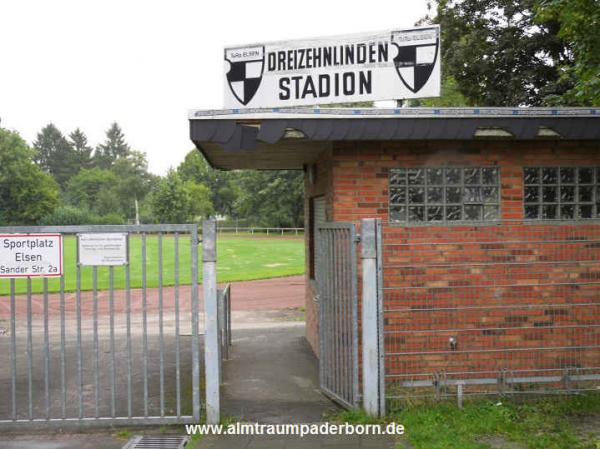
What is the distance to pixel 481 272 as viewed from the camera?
273 inches

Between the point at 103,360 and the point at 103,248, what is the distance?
383 cm

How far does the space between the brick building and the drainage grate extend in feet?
7.00

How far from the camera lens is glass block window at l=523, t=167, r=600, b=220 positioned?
23.9ft

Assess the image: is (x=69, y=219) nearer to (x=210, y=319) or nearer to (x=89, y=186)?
(x=89, y=186)

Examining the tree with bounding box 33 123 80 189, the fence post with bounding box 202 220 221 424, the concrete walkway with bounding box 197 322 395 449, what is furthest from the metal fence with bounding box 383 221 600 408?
the tree with bounding box 33 123 80 189

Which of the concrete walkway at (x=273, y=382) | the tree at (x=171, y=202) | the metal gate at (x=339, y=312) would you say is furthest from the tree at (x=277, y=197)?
the metal gate at (x=339, y=312)

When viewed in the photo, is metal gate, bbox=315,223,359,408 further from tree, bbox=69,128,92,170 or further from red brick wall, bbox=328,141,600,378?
tree, bbox=69,128,92,170

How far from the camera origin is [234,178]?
88.8 metres

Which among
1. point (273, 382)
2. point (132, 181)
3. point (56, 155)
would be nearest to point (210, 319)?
point (273, 382)

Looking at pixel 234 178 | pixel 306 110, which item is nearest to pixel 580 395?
pixel 306 110

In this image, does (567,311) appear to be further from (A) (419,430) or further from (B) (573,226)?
(A) (419,430)

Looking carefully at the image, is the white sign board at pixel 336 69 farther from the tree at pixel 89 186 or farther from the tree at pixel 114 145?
the tree at pixel 114 145

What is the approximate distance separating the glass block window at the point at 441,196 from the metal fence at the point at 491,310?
16 centimetres

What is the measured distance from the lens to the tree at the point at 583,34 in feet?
30.1
